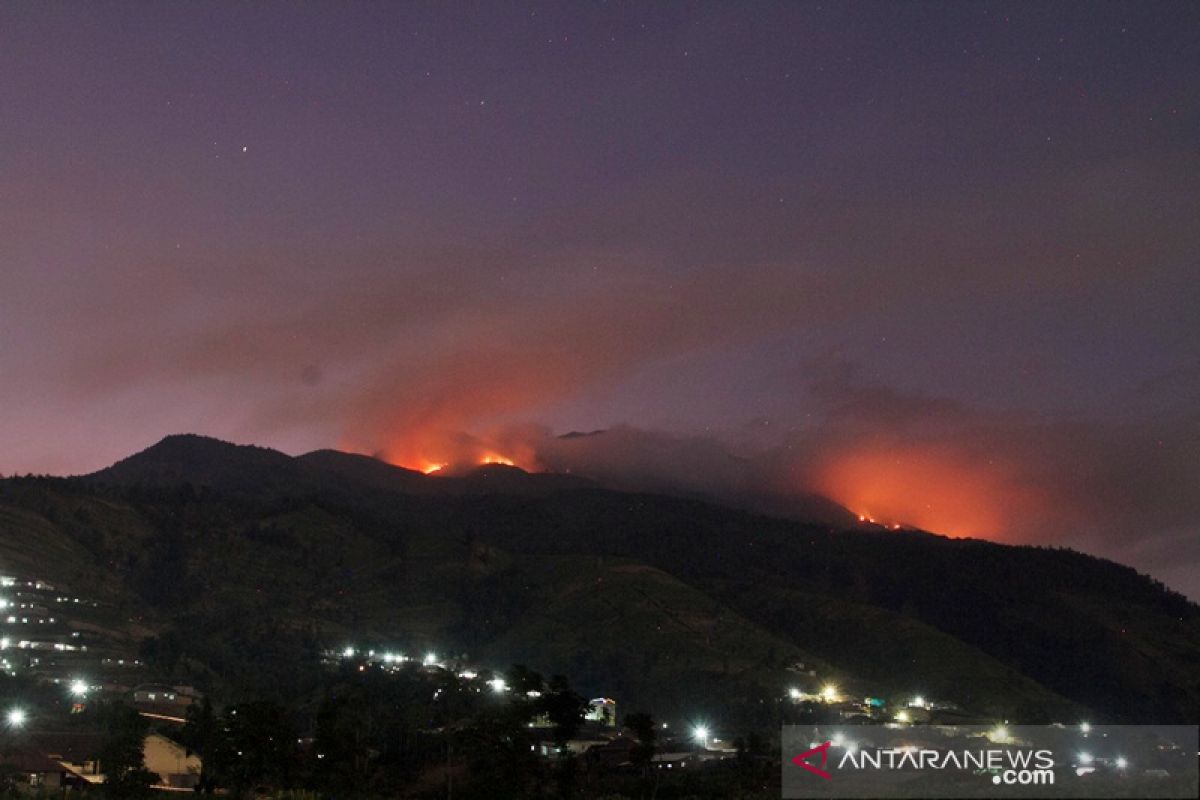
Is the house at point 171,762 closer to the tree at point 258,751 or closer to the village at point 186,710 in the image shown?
the village at point 186,710

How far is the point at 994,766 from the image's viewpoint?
48000 mm

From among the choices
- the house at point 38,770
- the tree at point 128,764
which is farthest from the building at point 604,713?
the tree at point 128,764

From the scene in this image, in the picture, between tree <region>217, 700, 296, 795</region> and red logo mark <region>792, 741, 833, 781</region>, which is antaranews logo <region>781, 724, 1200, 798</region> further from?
tree <region>217, 700, 296, 795</region>

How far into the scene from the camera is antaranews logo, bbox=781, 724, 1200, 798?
3597 cm

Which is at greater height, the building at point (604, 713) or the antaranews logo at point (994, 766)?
the antaranews logo at point (994, 766)

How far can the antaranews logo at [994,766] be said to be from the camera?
3597cm

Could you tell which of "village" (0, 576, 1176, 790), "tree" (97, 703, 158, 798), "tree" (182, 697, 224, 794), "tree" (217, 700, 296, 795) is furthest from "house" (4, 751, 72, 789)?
"tree" (217, 700, 296, 795)

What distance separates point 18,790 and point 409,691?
63240 millimetres

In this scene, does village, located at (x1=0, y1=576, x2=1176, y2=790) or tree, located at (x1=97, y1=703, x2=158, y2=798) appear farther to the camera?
village, located at (x1=0, y1=576, x2=1176, y2=790)

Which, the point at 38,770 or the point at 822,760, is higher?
the point at 822,760

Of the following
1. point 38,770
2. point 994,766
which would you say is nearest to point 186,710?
point 38,770

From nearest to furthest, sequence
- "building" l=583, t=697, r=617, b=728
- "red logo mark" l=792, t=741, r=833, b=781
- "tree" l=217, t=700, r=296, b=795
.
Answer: "red logo mark" l=792, t=741, r=833, b=781
"tree" l=217, t=700, r=296, b=795
"building" l=583, t=697, r=617, b=728

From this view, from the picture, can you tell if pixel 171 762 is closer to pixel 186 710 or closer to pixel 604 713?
pixel 186 710

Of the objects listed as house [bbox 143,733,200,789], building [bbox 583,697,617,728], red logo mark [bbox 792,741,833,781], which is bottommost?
house [bbox 143,733,200,789]
